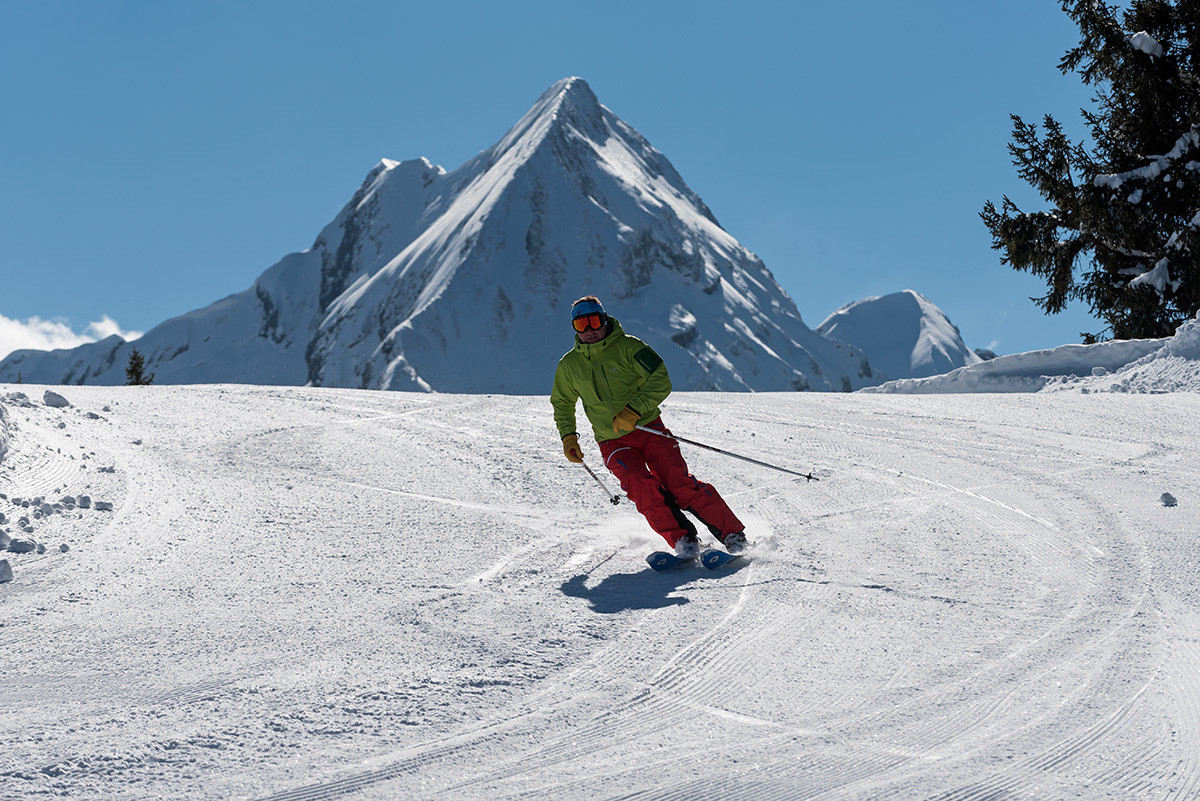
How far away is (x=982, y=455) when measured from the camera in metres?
7.36

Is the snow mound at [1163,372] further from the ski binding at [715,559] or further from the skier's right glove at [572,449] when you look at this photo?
the skier's right glove at [572,449]

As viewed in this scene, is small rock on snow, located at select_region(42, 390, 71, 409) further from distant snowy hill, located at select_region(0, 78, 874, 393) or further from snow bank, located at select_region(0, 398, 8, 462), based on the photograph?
distant snowy hill, located at select_region(0, 78, 874, 393)

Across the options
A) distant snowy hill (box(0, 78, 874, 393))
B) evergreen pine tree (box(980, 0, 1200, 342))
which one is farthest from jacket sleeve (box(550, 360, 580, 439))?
distant snowy hill (box(0, 78, 874, 393))

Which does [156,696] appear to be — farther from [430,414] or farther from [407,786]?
[430,414]

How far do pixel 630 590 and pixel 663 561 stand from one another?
52cm

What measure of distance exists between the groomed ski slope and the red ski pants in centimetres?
31

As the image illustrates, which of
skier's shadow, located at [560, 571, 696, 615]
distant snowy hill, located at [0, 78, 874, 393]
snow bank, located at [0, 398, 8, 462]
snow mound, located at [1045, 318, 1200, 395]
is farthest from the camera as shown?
distant snowy hill, located at [0, 78, 874, 393]

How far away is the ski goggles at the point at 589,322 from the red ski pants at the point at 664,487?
676 millimetres

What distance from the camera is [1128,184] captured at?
63.1ft

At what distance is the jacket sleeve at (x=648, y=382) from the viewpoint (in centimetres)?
519

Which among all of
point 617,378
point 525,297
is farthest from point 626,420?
point 525,297

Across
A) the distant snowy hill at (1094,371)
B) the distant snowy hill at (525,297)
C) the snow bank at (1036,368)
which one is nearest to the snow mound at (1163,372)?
the distant snowy hill at (1094,371)

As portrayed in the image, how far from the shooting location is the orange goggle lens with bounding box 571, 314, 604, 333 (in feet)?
16.9

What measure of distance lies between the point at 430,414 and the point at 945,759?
25.1 ft
